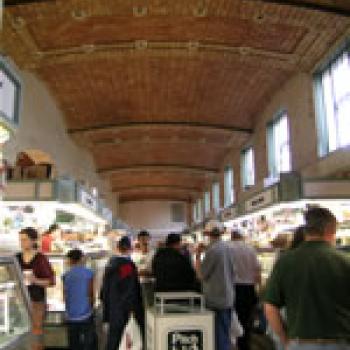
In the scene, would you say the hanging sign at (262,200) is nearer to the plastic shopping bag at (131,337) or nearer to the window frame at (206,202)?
the plastic shopping bag at (131,337)

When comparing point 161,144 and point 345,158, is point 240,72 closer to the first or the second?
point 345,158

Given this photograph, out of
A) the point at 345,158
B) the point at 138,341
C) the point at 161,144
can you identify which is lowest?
the point at 138,341

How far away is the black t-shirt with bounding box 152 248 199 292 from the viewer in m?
5.82

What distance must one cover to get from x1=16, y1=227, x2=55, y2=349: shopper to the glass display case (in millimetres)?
2390

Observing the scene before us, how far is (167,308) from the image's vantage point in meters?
5.30

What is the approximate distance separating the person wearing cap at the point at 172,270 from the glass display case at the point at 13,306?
2.98 m

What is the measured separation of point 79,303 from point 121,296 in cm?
70

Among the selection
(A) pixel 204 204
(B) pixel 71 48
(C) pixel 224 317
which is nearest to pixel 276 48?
(B) pixel 71 48

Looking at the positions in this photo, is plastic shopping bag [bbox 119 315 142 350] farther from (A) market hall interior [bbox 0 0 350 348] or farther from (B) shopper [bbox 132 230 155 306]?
(A) market hall interior [bbox 0 0 350 348]

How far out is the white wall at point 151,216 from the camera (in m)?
38.6

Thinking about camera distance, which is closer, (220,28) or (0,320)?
(0,320)

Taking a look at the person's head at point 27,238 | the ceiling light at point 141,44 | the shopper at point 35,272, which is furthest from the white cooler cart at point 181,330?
the ceiling light at point 141,44

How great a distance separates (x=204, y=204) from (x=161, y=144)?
10.9 meters

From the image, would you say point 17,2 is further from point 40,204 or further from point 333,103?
point 333,103
